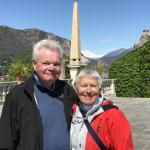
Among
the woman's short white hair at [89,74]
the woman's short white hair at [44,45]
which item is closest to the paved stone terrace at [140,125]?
the woman's short white hair at [89,74]

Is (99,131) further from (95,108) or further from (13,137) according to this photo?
(13,137)

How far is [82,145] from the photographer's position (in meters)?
3.05

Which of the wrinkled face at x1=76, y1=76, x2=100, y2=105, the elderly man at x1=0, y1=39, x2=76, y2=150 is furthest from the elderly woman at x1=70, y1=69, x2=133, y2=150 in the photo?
the elderly man at x1=0, y1=39, x2=76, y2=150

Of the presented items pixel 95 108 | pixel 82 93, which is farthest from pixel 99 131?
pixel 82 93

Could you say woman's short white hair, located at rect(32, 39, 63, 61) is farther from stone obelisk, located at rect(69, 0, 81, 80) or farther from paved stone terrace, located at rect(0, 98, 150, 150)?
stone obelisk, located at rect(69, 0, 81, 80)

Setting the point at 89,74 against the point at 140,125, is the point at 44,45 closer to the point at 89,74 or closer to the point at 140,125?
the point at 89,74

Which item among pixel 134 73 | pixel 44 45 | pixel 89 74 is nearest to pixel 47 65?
pixel 44 45

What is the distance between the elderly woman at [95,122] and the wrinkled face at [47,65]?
0.23 m

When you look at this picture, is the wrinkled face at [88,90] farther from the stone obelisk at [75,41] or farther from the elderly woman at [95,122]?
the stone obelisk at [75,41]

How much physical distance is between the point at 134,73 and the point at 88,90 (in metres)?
18.6

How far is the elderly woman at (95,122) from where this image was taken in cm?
295

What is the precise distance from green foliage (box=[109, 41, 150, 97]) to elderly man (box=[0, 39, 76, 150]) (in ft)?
59.4

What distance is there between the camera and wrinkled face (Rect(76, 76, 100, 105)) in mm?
3150

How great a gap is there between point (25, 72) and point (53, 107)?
37.0 meters
